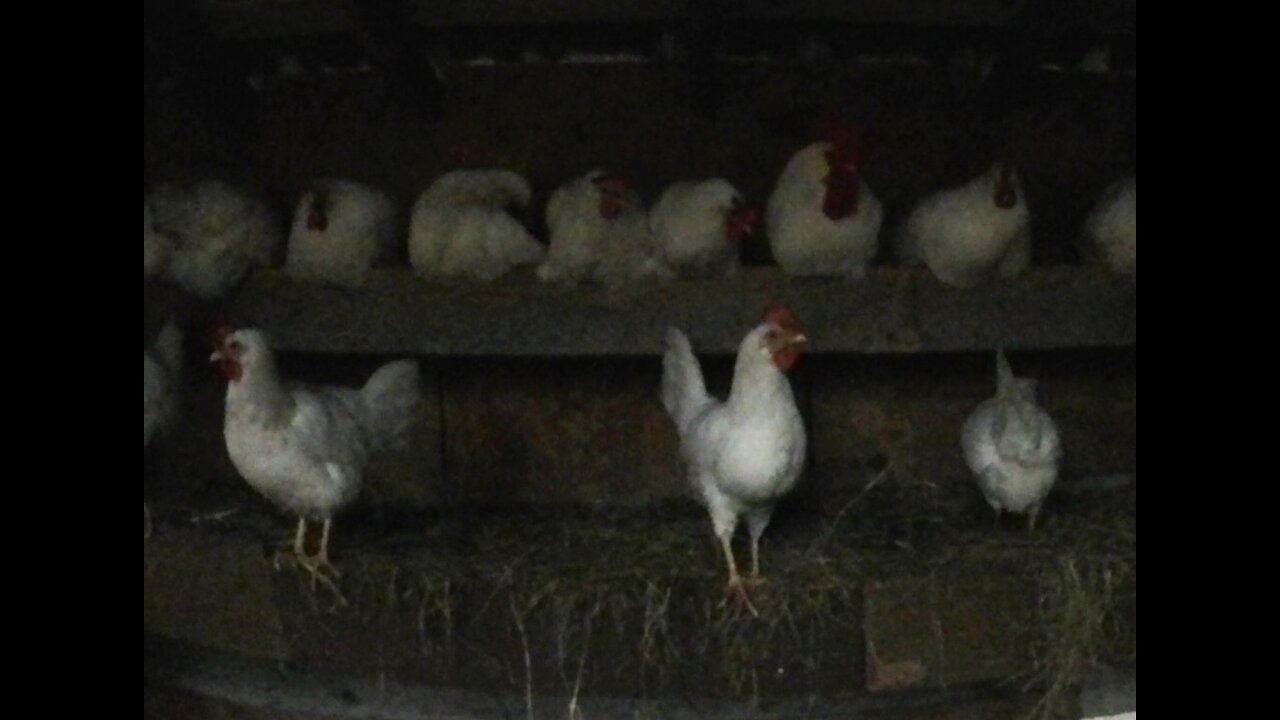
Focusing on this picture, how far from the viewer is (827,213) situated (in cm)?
359

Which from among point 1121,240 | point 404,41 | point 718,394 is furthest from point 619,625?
point 1121,240

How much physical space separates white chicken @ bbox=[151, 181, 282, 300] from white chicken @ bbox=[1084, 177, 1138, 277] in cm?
268

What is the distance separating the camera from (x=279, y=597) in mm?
3152

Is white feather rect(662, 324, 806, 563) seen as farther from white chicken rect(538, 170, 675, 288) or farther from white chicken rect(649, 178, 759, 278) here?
white chicken rect(538, 170, 675, 288)

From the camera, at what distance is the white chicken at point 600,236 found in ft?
12.2

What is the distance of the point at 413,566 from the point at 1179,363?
1.99 meters

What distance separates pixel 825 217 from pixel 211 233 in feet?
6.42

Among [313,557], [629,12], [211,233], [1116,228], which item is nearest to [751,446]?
[313,557]

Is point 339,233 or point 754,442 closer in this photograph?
point 754,442

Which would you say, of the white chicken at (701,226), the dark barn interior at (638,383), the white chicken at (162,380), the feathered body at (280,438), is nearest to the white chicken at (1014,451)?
the dark barn interior at (638,383)

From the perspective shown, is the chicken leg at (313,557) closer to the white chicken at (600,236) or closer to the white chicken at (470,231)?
the white chicken at (470,231)

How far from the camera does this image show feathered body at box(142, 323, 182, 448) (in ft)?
12.4

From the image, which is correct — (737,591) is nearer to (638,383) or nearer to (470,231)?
(638,383)

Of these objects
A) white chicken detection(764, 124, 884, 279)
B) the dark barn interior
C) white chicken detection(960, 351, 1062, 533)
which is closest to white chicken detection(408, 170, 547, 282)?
the dark barn interior
